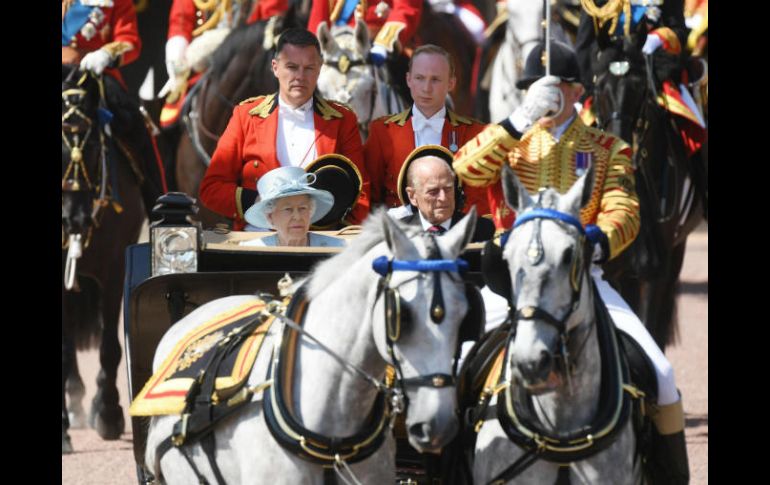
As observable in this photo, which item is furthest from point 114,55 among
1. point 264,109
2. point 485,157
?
point 485,157

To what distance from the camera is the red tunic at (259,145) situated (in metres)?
7.71

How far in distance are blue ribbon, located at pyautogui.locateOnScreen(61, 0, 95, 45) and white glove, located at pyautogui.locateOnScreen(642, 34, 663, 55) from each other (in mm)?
3323

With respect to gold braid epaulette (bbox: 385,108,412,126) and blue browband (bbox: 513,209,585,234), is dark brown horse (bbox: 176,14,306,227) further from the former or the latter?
blue browband (bbox: 513,209,585,234)

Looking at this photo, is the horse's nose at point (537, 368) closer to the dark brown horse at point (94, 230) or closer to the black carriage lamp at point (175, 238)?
the black carriage lamp at point (175, 238)

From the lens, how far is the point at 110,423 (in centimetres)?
1041

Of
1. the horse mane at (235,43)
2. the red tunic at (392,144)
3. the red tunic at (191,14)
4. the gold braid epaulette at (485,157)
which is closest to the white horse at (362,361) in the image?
the gold braid epaulette at (485,157)

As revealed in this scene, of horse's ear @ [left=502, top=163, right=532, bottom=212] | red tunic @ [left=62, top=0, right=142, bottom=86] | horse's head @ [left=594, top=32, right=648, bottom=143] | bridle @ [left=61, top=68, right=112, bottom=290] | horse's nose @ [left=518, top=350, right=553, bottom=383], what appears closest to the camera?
horse's nose @ [left=518, top=350, right=553, bottom=383]

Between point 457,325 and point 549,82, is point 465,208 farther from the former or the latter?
point 457,325

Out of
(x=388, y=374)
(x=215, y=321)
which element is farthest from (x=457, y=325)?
(x=215, y=321)

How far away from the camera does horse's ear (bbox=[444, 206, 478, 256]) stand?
543cm

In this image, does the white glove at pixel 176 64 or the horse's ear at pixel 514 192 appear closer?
the horse's ear at pixel 514 192

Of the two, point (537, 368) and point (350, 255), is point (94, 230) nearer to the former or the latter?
point (350, 255)

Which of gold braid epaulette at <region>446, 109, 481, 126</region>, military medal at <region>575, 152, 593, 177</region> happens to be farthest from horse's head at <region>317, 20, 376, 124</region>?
military medal at <region>575, 152, 593, 177</region>

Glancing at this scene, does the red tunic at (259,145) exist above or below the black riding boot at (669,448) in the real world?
above
